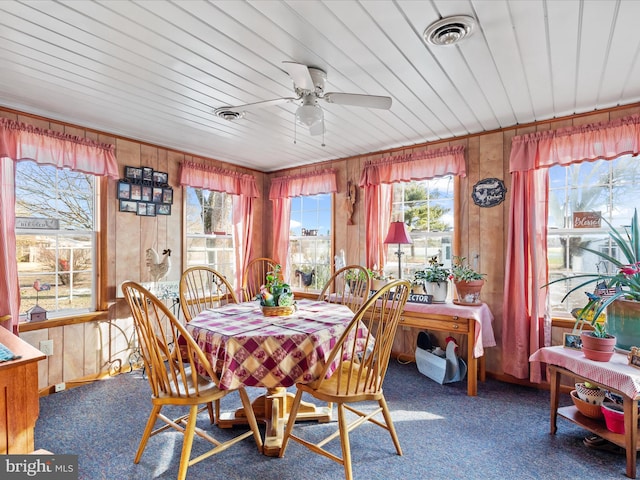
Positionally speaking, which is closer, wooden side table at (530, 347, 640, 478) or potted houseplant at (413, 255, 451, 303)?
wooden side table at (530, 347, 640, 478)

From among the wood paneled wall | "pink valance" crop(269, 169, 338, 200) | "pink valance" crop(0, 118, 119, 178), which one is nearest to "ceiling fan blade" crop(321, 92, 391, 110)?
the wood paneled wall

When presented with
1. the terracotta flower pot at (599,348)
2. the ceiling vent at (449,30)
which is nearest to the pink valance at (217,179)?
the ceiling vent at (449,30)

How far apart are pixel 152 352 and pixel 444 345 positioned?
9.33 feet

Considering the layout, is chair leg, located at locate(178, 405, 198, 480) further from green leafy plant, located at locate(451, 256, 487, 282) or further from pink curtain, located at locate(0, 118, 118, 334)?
green leafy plant, located at locate(451, 256, 487, 282)

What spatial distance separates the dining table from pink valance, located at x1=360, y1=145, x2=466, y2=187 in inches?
79.3

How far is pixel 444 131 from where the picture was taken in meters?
3.40

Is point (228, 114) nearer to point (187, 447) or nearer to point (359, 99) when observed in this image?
point (359, 99)

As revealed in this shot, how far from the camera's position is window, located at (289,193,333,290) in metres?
4.61

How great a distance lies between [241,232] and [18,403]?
3014 mm

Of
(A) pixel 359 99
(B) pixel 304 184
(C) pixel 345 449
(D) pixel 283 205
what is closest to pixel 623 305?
(C) pixel 345 449

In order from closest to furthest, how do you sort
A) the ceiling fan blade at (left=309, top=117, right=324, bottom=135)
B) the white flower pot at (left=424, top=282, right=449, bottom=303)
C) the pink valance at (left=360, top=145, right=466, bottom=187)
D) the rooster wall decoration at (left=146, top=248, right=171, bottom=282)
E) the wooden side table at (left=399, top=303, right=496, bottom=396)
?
the ceiling fan blade at (left=309, top=117, right=324, bottom=135) → the wooden side table at (left=399, top=303, right=496, bottom=396) → the white flower pot at (left=424, top=282, right=449, bottom=303) → the pink valance at (left=360, top=145, right=466, bottom=187) → the rooster wall decoration at (left=146, top=248, right=171, bottom=282)

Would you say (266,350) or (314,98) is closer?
(266,350)

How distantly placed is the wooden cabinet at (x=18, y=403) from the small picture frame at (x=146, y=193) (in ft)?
6.69

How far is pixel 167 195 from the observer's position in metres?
3.92
